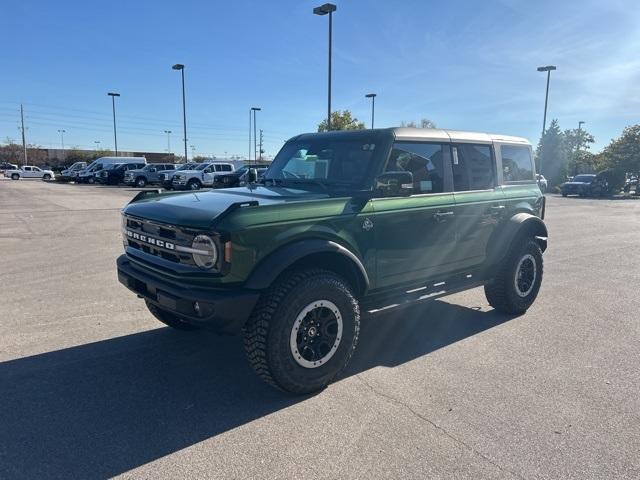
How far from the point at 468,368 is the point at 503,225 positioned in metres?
1.98

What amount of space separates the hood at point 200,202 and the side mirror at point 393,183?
489 mm

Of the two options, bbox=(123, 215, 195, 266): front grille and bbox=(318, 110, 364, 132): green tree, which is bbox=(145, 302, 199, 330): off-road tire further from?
bbox=(318, 110, 364, 132): green tree

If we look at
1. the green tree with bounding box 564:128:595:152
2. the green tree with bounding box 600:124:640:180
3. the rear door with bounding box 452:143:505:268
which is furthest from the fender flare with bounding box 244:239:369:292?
→ the green tree with bounding box 564:128:595:152

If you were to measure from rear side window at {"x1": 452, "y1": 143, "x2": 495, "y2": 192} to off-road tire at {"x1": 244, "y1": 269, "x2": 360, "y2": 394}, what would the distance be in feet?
6.78

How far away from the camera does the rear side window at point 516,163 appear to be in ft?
18.4

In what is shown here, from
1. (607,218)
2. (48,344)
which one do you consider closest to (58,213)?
(48,344)

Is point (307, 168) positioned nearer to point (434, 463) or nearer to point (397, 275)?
point (397, 275)

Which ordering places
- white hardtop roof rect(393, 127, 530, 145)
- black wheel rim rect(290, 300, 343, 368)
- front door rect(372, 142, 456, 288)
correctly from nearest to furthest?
1. black wheel rim rect(290, 300, 343, 368)
2. front door rect(372, 142, 456, 288)
3. white hardtop roof rect(393, 127, 530, 145)

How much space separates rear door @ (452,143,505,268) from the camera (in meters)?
4.86

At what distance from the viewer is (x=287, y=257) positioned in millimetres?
3367

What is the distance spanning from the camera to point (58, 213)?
50.4 ft

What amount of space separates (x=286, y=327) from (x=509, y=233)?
315 cm

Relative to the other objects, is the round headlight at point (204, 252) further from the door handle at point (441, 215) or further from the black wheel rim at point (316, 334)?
the door handle at point (441, 215)

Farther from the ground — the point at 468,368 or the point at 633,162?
the point at 633,162
